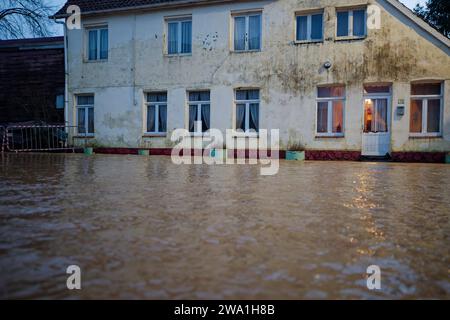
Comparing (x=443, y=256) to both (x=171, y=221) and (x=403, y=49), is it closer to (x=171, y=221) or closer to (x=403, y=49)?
(x=171, y=221)

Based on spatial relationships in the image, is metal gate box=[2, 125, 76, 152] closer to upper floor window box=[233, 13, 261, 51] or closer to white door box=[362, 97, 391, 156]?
upper floor window box=[233, 13, 261, 51]

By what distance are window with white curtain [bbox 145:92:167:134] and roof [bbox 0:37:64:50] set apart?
8.93 metres

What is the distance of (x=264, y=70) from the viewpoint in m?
14.3

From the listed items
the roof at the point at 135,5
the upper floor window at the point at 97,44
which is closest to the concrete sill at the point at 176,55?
the roof at the point at 135,5

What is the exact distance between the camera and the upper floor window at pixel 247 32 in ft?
47.7

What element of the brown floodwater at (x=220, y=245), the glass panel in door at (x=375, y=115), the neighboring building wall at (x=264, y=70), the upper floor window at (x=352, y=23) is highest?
the upper floor window at (x=352, y=23)

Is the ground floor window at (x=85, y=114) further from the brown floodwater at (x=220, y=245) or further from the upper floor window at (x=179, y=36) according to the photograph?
the brown floodwater at (x=220, y=245)

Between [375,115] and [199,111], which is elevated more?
[199,111]

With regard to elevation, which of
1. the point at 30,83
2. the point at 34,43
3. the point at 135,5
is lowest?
the point at 30,83

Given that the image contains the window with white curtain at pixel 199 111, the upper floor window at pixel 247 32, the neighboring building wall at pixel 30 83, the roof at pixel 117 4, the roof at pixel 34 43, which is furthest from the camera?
the roof at pixel 34 43

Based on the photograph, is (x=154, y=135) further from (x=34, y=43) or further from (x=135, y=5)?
(x=34, y=43)

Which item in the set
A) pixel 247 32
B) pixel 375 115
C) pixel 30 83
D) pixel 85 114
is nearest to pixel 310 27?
pixel 247 32

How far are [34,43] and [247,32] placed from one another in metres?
14.5

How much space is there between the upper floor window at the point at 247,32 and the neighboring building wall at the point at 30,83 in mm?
9836
